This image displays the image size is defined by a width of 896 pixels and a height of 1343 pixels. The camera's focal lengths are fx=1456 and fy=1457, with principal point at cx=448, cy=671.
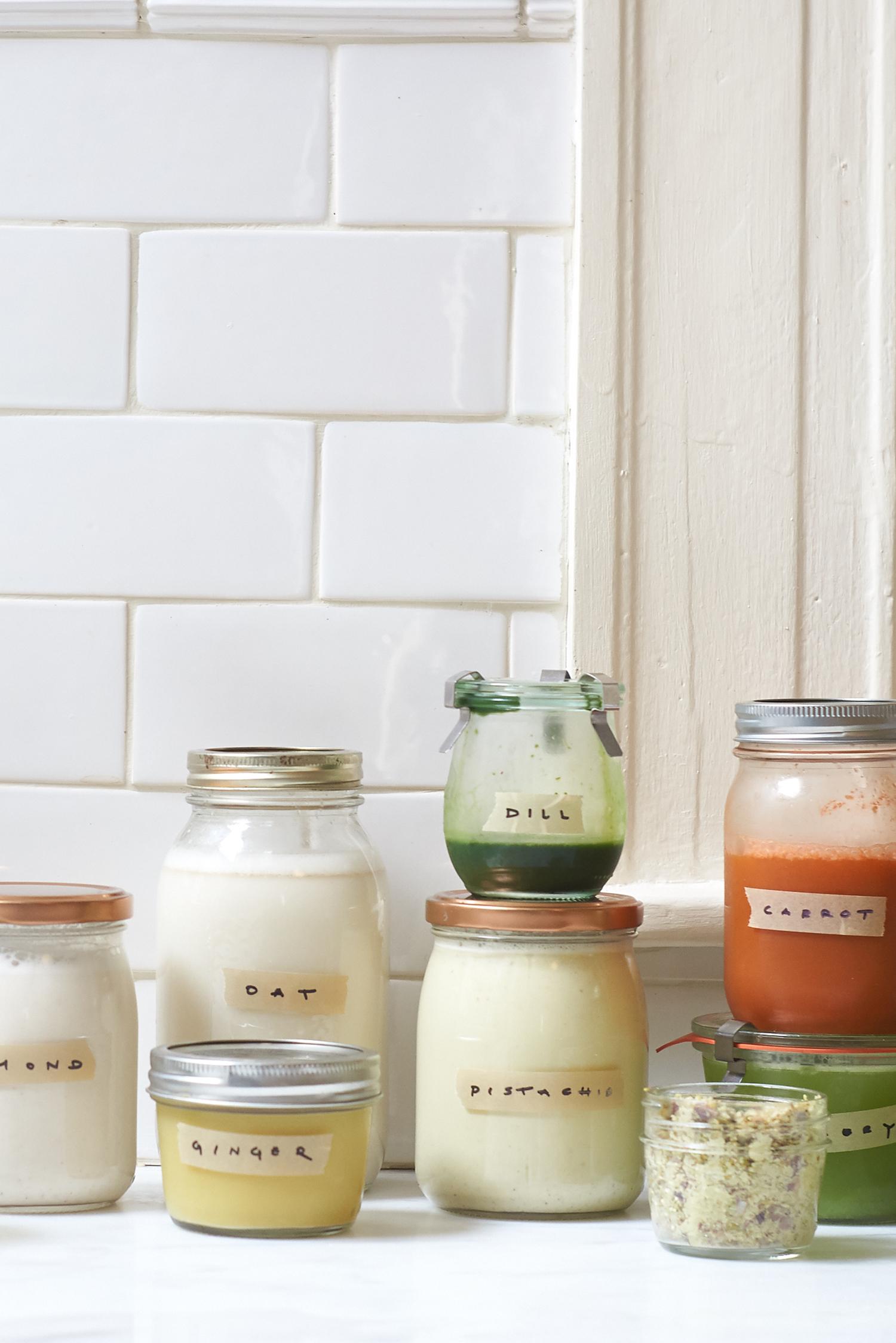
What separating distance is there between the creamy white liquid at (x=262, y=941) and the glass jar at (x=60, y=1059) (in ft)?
0.16

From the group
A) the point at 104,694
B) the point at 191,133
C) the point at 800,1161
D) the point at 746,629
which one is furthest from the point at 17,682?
the point at 800,1161

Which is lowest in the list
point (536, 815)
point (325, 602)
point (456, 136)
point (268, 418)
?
point (536, 815)

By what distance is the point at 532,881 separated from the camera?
872 millimetres

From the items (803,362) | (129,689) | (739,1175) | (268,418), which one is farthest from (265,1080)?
(803,362)

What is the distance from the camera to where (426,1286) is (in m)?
0.73

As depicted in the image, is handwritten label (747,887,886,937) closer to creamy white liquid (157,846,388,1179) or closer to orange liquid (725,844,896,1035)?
orange liquid (725,844,896,1035)

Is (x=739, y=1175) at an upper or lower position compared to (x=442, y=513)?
lower

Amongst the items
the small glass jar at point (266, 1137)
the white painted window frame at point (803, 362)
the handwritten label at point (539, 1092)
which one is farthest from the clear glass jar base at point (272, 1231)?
the white painted window frame at point (803, 362)

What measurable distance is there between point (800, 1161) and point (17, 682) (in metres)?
0.62

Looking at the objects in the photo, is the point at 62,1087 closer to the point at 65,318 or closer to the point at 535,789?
the point at 535,789

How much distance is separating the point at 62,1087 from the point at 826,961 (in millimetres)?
448

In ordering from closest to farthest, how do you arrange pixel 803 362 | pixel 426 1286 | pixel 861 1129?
pixel 426 1286, pixel 861 1129, pixel 803 362

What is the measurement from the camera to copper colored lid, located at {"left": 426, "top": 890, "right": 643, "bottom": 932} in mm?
848

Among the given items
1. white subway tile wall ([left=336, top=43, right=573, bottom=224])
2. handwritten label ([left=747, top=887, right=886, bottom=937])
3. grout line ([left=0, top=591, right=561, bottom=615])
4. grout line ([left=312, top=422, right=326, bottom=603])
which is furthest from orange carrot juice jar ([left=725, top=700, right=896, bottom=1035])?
white subway tile wall ([left=336, top=43, right=573, bottom=224])
